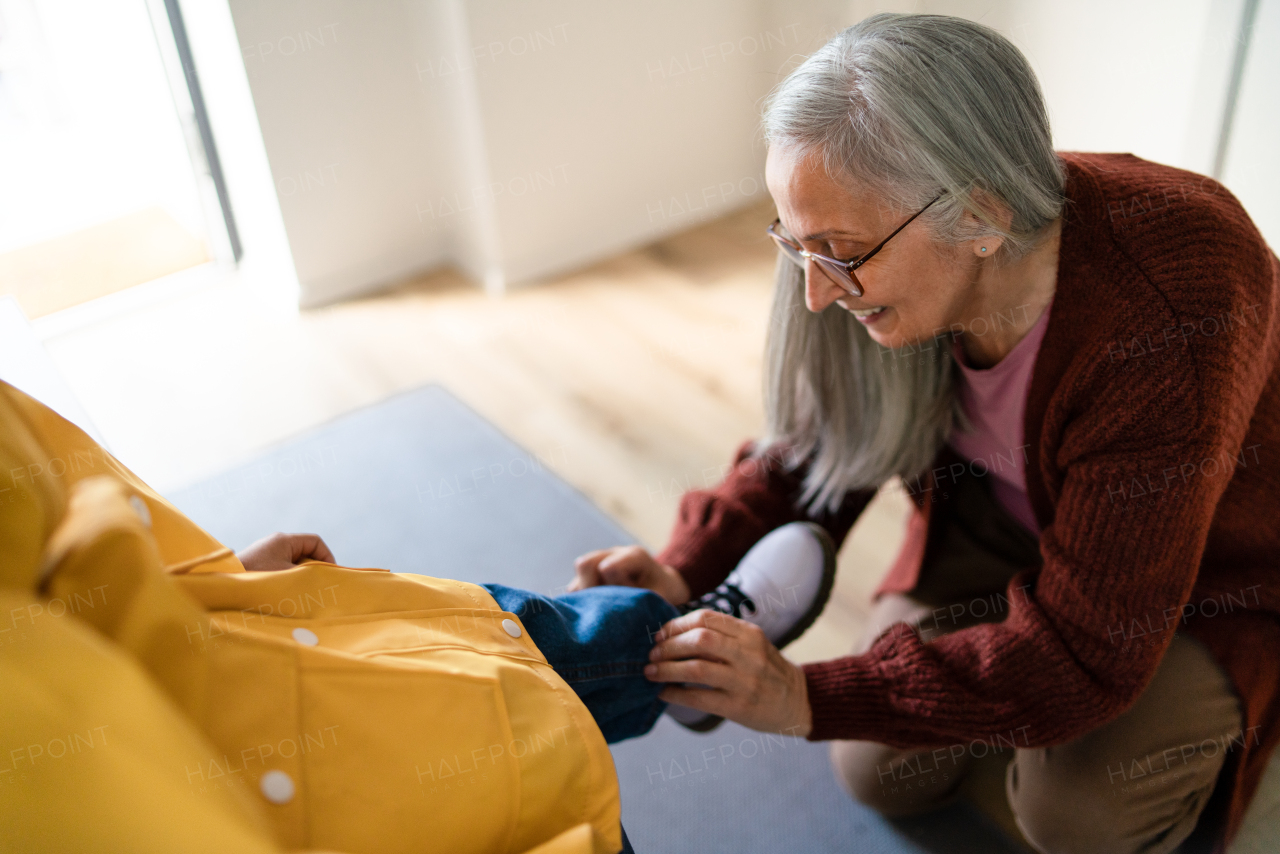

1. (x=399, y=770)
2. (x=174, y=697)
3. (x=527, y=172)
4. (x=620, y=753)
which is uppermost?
(x=174, y=697)

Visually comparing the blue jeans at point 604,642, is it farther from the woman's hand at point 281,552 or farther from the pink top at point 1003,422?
the pink top at point 1003,422

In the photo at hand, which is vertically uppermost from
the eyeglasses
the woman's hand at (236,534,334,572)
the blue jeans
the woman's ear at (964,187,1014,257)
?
the woman's ear at (964,187,1014,257)

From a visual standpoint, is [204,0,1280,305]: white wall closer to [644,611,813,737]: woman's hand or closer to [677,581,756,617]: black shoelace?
[677,581,756,617]: black shoelace

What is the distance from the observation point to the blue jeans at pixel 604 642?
3.10 ft

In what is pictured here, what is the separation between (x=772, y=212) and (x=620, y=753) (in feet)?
6.82

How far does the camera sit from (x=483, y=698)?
734mm

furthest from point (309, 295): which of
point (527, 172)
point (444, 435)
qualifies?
point (444, 435)

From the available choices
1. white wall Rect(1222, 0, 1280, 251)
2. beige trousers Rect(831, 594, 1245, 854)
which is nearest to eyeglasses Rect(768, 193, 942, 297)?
beige trousers Rect(831, 594, 1245, 854)

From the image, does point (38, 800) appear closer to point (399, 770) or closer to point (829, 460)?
point (399, 770)

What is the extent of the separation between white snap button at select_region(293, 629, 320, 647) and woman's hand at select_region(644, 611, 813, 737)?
1.32 feet

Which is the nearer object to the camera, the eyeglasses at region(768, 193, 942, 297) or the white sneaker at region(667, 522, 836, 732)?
the eyeglasses at region(768, 193, 942, 297)

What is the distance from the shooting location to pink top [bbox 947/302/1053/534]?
43.1 inches

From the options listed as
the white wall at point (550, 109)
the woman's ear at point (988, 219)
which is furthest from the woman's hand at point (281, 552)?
the white wall at point (550, 109)

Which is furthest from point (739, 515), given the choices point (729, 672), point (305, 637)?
point (305, 637)
